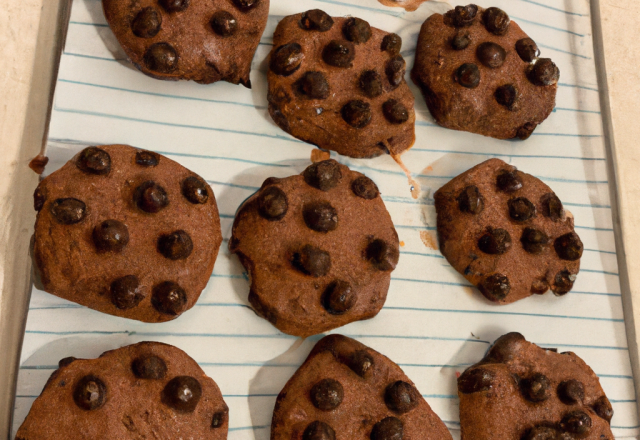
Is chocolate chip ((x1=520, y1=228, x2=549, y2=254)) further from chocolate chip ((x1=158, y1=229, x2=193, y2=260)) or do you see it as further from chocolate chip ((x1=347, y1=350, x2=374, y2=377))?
chocolate chip ((x1=158, y1=229, x2=193, y2=260))

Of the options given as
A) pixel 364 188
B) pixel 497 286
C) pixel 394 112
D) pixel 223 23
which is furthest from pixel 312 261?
pixel 223 23

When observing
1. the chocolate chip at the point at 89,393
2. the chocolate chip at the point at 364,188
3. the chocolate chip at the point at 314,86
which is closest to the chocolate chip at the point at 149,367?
the chocolate chip at the point at 89,393

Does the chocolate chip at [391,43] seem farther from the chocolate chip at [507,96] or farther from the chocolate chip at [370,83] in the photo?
the chocolate chip at [507,96]

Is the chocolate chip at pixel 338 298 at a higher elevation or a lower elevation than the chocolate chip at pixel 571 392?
higher

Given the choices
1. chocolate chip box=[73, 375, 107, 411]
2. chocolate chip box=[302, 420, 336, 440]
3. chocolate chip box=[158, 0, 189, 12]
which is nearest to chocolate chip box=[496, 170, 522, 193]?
chocolate chip box=[302, 420, 336, 440]

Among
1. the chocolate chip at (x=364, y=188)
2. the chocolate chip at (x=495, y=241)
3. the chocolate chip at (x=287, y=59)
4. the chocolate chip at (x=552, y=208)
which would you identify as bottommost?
the chocolate chip at (x=495, y=241)

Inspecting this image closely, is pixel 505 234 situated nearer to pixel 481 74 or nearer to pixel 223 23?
pixel 481 74

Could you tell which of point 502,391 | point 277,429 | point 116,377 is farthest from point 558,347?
point 116,377
